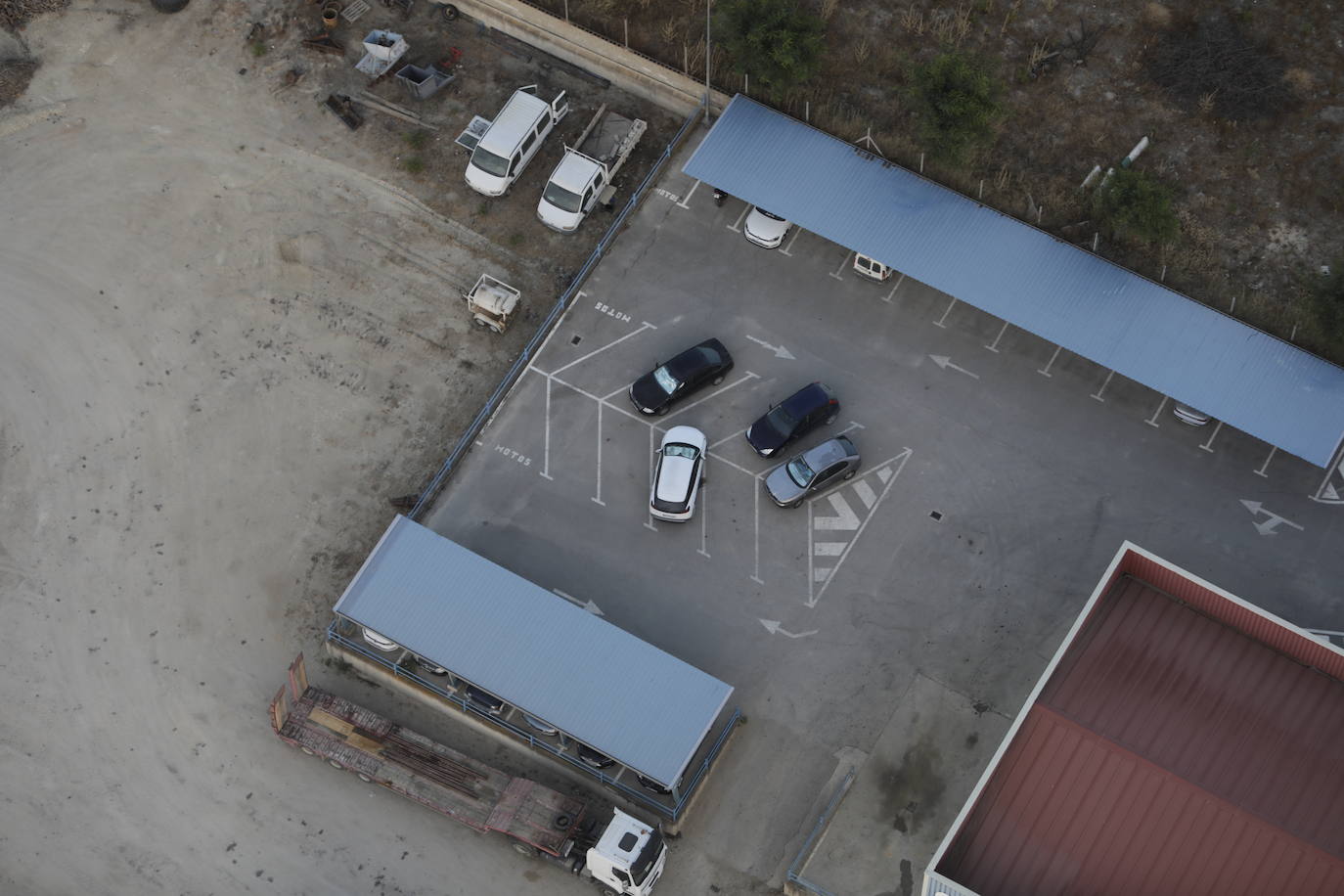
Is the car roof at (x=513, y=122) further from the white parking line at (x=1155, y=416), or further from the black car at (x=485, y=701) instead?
the white parking line at (x=1155, y=416)

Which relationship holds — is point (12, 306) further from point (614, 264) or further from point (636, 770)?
point (636, 770)

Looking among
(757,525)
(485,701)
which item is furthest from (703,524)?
A: (485,701)

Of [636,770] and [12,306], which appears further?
[12,306]

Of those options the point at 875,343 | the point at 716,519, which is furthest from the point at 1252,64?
the point at 716,519

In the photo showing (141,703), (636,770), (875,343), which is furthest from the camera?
(875,343)

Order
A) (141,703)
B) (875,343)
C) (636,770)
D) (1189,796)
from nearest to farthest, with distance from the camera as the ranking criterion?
1. (1189,796)
2. (636,770)
3. (141,703)
4. (875,343)

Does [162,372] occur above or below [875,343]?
below

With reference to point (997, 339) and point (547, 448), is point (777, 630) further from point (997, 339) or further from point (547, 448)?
point (997, 339)
